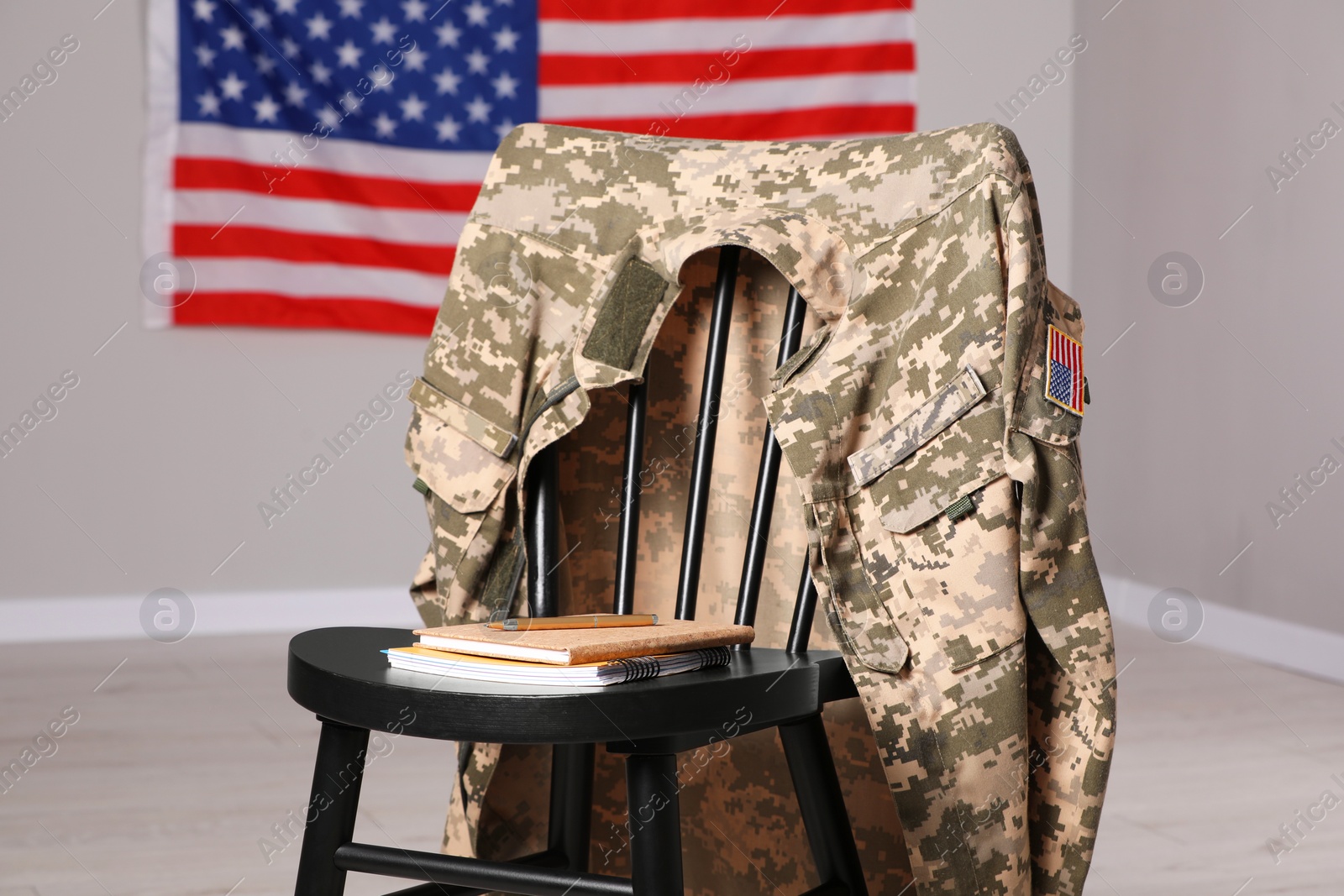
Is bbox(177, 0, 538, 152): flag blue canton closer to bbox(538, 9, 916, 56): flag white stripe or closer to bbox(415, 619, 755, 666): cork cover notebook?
bbox(538, 9, 916, 56): flag white stripe

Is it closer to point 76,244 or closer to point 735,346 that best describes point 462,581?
point 735,346

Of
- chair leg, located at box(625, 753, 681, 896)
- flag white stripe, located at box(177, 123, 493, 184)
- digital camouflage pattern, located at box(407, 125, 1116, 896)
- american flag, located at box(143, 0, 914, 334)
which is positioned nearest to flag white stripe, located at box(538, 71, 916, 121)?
american flag, located at box(143, 0, 914, 334)

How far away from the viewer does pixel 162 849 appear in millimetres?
1848

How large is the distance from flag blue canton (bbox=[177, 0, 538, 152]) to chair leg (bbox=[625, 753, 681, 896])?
126 inches

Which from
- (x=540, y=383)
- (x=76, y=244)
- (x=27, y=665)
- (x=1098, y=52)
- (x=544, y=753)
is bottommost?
(x=27, y=665)

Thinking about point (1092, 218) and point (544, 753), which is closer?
point (544, 753)

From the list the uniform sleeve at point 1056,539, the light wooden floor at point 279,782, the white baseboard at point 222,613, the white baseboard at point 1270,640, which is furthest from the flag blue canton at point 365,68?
the uniform sleeve at point 1056,539

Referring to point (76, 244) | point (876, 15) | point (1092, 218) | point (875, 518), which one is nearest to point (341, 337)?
point (76, 244)

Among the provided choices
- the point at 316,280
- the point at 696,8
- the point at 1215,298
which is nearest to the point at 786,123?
the point at 696,8

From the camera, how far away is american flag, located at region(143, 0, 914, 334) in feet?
11.7

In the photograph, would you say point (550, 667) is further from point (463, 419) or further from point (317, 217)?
point (317, 217)

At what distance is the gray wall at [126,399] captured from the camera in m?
3.51

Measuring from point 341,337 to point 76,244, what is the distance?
785 mm

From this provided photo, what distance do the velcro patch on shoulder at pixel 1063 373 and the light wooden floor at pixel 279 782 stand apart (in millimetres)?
929
